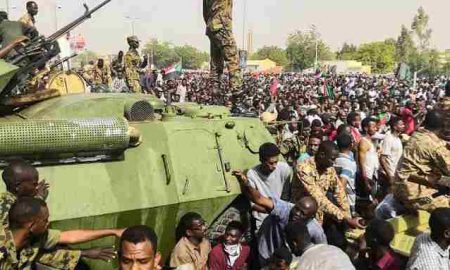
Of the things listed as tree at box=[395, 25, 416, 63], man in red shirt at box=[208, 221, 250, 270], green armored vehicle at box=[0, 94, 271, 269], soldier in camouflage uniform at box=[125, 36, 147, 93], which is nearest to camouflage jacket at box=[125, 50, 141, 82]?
soldier in camouflage uniform at box=[125, 36, 147, 93]

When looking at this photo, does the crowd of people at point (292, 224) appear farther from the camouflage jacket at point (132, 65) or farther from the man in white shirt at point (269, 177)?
the camouflage jacket at point (132, 65)

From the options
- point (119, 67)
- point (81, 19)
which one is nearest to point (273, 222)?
point (81, 19)

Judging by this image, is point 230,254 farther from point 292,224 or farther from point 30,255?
point 30,255

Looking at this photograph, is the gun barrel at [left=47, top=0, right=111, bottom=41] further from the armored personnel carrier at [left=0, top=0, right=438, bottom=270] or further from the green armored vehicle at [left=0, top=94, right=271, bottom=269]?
the green armored vehicle at [left=0, top=94, right=271, bottom=269]

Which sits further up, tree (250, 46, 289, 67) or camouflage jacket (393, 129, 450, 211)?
camouflage jacket (393, 129, 450, 211)

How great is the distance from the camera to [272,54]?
121 m

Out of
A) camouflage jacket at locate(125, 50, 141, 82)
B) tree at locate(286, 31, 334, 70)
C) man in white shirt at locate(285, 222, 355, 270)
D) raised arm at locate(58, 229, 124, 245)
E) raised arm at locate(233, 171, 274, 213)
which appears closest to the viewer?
man in white shirt at locate(285, 222, 355, 270)

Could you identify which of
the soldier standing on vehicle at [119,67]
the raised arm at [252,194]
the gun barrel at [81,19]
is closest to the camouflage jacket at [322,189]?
the raised arm at [252,194]

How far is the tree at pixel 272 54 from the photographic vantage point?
117m

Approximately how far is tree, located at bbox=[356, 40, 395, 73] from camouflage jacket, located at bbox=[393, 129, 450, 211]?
81816 mm

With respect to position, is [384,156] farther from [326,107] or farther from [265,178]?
[326,107]

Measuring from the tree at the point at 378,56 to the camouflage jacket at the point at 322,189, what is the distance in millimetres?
81342

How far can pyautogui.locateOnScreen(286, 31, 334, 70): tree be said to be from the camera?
310 ft

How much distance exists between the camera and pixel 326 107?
16.0 meters
